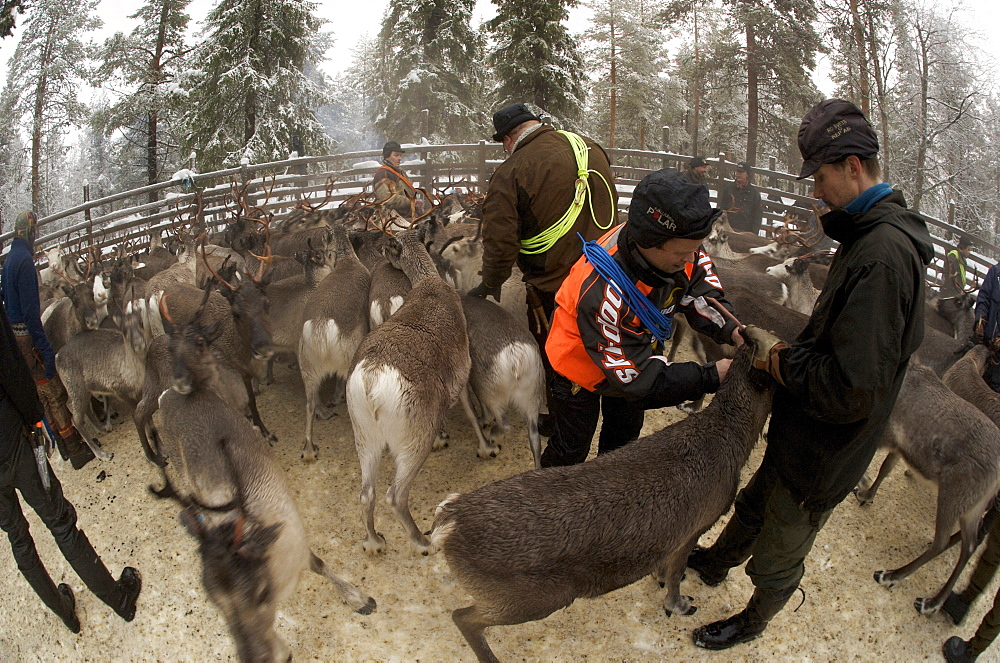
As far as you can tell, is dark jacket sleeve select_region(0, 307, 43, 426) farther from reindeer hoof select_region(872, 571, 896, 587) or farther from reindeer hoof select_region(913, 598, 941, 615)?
reindeer hoof select_region(913, 598, 941, 615)

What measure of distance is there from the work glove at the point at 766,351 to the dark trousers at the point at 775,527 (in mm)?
651

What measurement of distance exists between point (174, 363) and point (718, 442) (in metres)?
3.53

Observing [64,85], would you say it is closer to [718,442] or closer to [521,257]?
[521,257]

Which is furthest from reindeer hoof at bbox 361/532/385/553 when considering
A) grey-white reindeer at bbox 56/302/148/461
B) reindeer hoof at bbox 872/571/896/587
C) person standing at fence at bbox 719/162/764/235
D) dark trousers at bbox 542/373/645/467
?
person standing at fence at bbox 719/162/764/235

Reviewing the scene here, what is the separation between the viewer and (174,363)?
4.11 m

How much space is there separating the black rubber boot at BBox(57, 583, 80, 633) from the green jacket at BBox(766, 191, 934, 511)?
4533mm

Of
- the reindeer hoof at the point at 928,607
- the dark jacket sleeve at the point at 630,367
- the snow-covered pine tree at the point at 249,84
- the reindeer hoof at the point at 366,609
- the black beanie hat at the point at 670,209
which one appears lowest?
the reindeer hoof at the point at 928,607

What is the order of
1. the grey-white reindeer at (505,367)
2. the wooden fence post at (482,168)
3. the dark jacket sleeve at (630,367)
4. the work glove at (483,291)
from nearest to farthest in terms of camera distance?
the dark jacket sleeve at (630,367)
the grey-white reindeer at (505,367)
the work glove at (483,291)
the wooden fence post at (482,168)

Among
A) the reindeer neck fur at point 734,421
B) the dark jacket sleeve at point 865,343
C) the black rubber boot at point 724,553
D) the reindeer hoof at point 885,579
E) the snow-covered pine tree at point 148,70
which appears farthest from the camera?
the snow-covered pine tree at point 148,70

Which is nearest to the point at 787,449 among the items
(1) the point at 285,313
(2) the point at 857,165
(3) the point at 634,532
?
(3) the point at 634,532

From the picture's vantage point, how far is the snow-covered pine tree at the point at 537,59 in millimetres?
17078

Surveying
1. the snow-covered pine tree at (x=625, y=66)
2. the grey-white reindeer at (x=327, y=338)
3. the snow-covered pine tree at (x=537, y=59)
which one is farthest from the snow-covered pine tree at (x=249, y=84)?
the grey-white reindeer at (x=327, y=338)

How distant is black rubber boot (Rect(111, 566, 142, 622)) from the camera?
13.1 feet

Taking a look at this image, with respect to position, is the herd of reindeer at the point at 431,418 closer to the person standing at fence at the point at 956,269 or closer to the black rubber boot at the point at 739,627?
the black rubber boot at the point at 739,627
